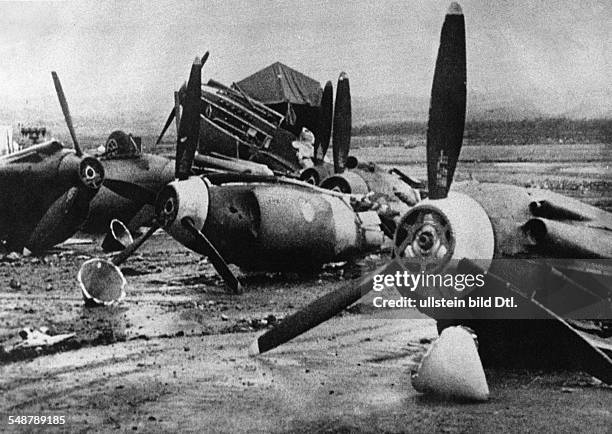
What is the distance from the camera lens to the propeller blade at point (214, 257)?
2.93m

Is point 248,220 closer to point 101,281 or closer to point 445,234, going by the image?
point 101,281

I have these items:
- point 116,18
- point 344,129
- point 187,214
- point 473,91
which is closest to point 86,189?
point 187,214

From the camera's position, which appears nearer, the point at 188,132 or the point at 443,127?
the point at 443,127

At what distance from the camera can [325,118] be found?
350cm

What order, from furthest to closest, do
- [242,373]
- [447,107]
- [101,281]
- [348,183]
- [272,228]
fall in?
[348,183]
[272,228]
[101,281]
[242,373]
[447,107]

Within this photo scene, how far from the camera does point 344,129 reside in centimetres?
325

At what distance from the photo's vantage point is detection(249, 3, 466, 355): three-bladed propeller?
2.01 meters

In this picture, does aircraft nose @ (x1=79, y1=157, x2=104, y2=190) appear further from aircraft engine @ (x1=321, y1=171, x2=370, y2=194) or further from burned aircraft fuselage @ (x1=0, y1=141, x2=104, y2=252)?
aircraft engine @ (x1=321, y1=171, x2=370, y2=194)

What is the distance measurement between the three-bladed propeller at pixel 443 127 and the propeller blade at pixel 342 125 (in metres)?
0.67

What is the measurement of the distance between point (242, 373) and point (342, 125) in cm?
138

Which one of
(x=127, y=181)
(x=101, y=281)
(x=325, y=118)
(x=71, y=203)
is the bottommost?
(x=101, y=281)

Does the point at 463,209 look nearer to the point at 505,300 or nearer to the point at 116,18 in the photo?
the point at 505,300

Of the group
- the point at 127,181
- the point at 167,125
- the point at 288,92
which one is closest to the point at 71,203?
the point at 127,181

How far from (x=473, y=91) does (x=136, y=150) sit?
1.79 meters
